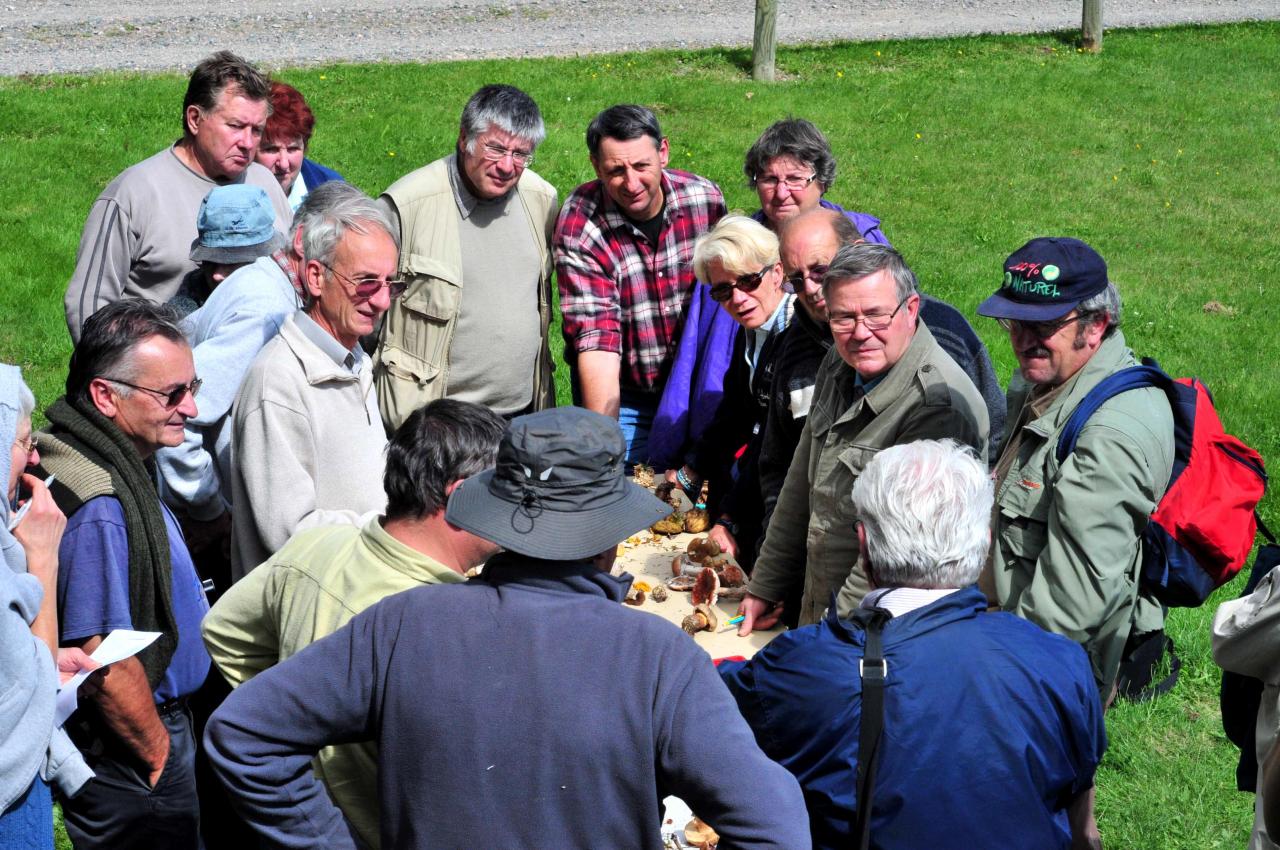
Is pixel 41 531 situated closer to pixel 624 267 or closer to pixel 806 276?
pixel 806 276

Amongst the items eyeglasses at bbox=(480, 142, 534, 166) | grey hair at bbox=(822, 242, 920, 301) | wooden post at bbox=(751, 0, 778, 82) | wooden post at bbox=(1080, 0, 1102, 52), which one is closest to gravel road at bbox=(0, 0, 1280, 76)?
wooden post at bbox=(1080, 0, 1102, 52)

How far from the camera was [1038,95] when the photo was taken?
13359 mm

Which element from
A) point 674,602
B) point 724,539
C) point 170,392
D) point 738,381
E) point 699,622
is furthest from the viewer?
point 738,381

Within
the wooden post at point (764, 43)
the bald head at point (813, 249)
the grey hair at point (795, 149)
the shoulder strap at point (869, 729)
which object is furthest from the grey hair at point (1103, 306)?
the wooden post at point (764, 43)

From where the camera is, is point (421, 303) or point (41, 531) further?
point (421, 303)

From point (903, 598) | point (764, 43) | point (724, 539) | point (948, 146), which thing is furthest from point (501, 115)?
point (764, 43)

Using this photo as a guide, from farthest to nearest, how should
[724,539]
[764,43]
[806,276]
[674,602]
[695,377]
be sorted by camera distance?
[764,43] < [695,377] < [724,539] < [674,602] < [806,276]

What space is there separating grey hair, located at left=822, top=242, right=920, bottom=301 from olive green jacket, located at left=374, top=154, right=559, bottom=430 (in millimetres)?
1705

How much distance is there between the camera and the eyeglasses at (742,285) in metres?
4.32

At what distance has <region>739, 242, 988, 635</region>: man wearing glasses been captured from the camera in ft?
11.5

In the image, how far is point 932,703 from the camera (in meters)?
2.37

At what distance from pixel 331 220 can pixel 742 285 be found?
142cm

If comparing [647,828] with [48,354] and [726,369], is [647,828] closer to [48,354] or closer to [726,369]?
[726,369]

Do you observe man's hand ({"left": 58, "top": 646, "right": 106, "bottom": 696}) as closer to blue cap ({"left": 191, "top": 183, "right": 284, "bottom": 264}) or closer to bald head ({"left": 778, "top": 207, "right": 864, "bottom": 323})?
blue cap ({"left": 191, "top": 183, "right": 284, "bottom": 264})
